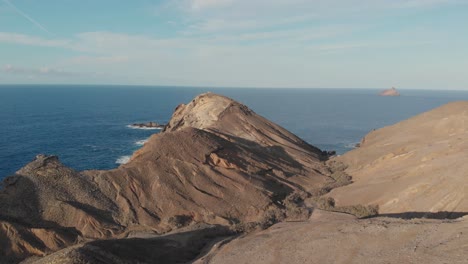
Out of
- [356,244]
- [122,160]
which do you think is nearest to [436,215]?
[356,244]

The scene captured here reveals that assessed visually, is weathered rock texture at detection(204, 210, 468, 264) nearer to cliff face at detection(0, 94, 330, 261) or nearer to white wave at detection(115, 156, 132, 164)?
cliff face at detection(0, 94, 330, 261)

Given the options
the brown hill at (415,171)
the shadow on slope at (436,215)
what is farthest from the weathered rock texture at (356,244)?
the brown hill at (415,171)

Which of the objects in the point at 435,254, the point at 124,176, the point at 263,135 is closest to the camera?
the point at 435,254

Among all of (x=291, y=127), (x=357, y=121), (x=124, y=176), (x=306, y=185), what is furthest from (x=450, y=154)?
(x=357, y=121)

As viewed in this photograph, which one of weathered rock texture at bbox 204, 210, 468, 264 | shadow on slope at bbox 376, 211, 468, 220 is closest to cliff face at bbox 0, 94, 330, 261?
weathered rock texture at bbox 204, 210, 468, 264

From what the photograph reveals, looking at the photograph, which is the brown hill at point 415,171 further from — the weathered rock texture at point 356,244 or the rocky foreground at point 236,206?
the weathered rock texture at point 356,244

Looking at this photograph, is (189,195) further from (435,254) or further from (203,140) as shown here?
(435,254)
